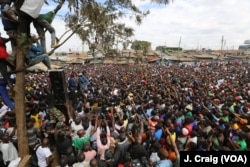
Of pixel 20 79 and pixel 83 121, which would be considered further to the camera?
pixel 83 121

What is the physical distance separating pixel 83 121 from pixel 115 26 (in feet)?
7.23

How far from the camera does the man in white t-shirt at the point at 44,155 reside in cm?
559

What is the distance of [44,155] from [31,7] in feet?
8.33

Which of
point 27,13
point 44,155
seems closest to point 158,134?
point 44,155

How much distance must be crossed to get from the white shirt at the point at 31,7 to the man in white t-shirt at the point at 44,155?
2217 mm

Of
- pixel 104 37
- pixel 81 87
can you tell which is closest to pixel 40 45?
pixel 104 37

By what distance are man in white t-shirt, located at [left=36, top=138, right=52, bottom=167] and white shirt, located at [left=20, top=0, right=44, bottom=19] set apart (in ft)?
7.27

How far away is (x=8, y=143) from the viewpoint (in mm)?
5598

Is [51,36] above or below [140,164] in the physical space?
above

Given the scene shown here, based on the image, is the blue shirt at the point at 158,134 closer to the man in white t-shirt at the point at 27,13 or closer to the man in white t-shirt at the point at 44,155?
the man in white t-shirt at the point at 44,155

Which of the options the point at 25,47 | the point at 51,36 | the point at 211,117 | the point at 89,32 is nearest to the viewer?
the point at 25,47

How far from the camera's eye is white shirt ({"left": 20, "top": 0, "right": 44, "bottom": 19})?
16.0 feet

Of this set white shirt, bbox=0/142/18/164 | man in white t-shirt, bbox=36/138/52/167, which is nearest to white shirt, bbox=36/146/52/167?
man in white t-shirt, bbox=36/138/52/167

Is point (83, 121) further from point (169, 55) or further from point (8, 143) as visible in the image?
point (169, 55)
